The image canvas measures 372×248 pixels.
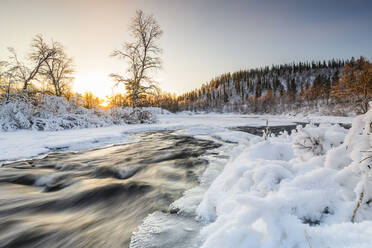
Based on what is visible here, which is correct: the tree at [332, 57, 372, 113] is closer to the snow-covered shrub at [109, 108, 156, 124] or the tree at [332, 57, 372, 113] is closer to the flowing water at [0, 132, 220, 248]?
the snow-covered shrub at [109, 108, 156, 124]

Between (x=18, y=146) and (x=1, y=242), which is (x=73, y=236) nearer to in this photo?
(x=1, y=242)

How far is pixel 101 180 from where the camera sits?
341 centimetres

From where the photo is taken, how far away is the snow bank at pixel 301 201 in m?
1.09

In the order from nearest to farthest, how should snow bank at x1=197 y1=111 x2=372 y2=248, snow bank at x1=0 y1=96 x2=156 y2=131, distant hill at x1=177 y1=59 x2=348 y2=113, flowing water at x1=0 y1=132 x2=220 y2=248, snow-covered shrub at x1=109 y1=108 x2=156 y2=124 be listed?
snow bank at x1=197 y1=111 x2=372 y2=248 < flowing water at x1=0 y1=132 x2=220 y2=248 < snow bank at x1=0 y1=96 x2=156 y2=131 < snow-covered shrub at x1=109 y1=108 x2=156 y2=124 < distant hill at x1=177 y1=59 x2=348 y2=113

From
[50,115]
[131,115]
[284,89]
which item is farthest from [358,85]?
[284,89]

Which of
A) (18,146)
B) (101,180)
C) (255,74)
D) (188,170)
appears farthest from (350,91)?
(255,74)

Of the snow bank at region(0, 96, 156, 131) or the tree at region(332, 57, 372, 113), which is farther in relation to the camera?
the tree at region(332, 57, 372, 113)

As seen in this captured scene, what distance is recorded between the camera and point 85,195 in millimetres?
2861

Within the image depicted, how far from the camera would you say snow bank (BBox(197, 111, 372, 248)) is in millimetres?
1087

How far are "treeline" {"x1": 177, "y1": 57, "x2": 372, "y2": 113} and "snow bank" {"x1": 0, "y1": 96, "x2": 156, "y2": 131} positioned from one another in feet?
97.8

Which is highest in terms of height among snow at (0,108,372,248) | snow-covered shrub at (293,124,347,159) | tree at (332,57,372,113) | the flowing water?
tree at (332,57,372,113)

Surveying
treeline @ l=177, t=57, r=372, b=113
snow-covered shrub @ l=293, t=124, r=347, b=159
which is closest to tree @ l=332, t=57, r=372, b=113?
treeline @ l=177, t=57, r=372, b=113

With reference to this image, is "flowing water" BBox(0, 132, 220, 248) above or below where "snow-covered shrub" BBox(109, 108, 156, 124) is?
below

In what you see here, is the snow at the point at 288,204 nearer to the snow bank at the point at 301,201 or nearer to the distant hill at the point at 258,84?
the snow bank at the point at 301,201
